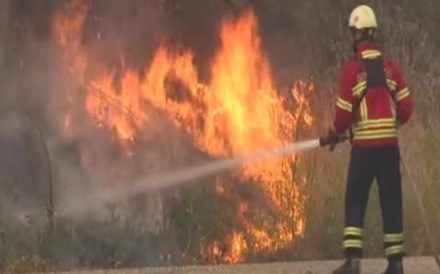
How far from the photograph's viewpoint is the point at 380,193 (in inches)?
299

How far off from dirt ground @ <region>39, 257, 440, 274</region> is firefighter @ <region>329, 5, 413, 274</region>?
48 cm

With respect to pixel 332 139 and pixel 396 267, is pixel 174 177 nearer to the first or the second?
pixel 332 139

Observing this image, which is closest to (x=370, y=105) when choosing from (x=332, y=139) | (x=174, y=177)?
(x=332, y=139)

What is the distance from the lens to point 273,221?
9.59 metres

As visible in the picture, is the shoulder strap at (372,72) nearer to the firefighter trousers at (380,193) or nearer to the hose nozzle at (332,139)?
the hose nozzle at (332,139)

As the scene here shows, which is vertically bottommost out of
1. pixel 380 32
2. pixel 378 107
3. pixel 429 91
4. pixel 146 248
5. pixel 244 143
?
pixel 146 248

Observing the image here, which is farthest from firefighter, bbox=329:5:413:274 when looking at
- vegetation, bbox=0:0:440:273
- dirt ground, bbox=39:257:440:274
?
vegetation, bbox=0:0:440:273

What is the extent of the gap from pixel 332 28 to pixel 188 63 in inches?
134

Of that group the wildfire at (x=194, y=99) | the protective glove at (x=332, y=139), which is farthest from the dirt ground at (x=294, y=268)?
the wildfire at (x=194, y=99)

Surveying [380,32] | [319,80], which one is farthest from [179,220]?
[380,32]

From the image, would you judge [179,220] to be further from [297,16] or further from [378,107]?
[297,16]

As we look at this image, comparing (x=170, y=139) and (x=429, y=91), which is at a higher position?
(x=429, y=91)

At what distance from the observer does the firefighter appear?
7.33 m

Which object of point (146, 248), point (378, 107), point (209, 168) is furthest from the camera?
point (209, 168)
